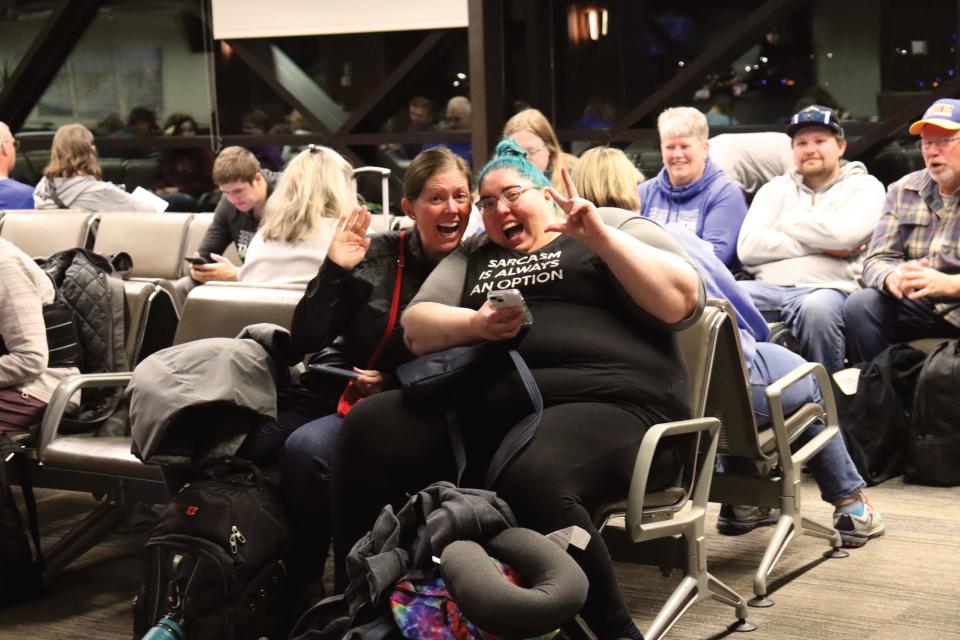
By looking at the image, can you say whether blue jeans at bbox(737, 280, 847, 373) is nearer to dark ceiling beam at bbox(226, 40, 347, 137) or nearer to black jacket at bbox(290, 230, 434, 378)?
black jacket at bbox(290, 230, 434, 378)

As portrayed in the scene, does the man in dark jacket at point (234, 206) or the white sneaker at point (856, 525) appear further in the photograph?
the man in dark jacket at point (234, 206)

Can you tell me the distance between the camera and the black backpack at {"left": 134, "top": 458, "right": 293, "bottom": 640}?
9.16 ft

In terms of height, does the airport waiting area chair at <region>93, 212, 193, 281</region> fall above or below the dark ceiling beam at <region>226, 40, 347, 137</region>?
below

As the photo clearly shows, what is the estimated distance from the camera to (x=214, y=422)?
10.1 ft

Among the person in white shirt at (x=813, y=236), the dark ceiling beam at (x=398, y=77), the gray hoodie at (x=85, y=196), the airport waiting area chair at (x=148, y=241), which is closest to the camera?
the person in white shirt at (x=813, y=236)

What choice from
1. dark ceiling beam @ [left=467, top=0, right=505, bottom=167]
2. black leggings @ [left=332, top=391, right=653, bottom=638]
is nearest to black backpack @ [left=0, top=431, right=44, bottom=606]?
black leggings @ [left=332, top=391, right=653, bottom=638]

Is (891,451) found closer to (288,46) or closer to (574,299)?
(574,299)

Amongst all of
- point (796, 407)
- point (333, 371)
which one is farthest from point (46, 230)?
point (796, 407)

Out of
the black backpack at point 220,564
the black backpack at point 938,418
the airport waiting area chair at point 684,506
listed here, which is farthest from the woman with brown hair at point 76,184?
the airport waiting area chair at point 684,506

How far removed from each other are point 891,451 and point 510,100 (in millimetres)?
3892

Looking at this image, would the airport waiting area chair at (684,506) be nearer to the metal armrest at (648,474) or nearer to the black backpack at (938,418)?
the metal armrest at (648,474)

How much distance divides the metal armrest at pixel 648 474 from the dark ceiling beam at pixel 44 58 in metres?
8.42

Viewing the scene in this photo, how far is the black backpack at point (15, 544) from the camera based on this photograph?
11.1 feet

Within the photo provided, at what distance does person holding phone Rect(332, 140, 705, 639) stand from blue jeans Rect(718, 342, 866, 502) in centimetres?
58
